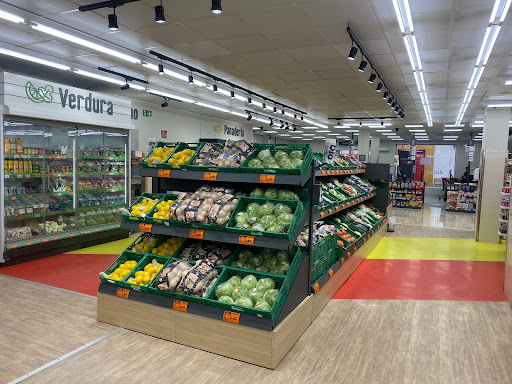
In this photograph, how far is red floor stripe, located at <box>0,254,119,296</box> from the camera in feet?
16.5

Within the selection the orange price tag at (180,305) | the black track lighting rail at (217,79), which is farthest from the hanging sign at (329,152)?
the black track lighting rail at (217,79)

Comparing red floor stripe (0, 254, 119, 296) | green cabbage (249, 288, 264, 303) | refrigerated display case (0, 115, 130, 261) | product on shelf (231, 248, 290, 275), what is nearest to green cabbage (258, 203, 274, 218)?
product on shelf (231, 248, 290, 275)

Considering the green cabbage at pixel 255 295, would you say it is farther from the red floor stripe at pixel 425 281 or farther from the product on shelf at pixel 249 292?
the red floor stripe at pixel 425 281

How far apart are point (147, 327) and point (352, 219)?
4524 mm

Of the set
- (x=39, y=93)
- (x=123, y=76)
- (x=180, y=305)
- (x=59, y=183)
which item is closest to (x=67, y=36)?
(x=39, y=93)

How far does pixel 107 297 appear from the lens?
3.78 meters

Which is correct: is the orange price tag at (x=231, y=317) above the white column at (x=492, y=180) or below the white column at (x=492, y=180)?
below

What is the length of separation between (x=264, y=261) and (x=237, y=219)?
1.90 ft

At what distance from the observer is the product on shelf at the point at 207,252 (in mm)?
3852

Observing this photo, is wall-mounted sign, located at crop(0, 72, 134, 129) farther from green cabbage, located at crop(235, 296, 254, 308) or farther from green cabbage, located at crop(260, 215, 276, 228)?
green cabbage, located at crop(235, 296, 254, 308)

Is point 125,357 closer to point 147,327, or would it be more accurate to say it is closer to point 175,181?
point 147,327

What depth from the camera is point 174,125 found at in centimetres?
1431

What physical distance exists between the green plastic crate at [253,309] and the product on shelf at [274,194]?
30.9 inches

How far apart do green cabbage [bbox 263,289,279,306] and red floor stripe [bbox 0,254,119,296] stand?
2.56 m
